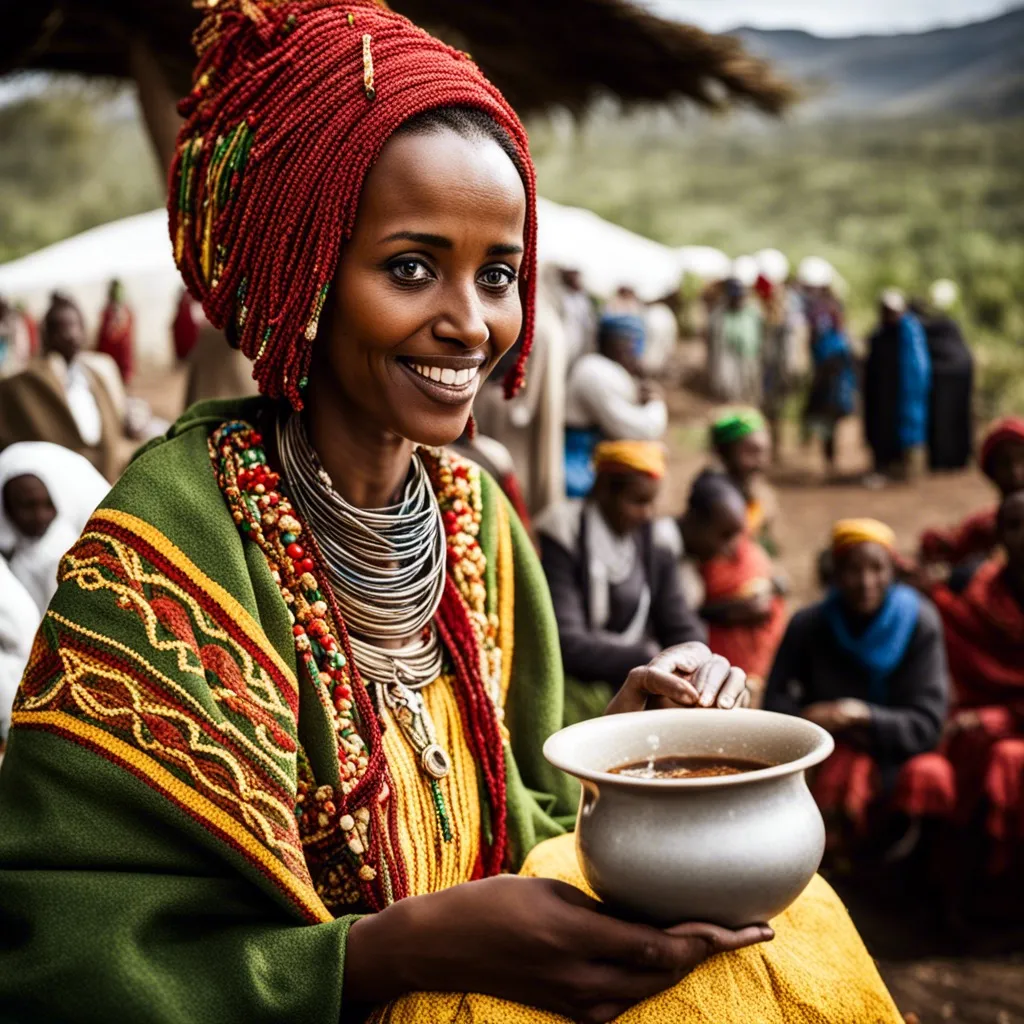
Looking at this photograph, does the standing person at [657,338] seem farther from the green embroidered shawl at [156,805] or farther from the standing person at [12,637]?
the green embroidered shawl at [156,805]

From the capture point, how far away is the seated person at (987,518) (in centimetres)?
625

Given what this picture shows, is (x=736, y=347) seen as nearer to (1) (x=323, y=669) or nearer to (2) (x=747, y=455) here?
(2) (x=747, y=455)

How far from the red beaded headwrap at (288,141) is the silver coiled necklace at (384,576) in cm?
15

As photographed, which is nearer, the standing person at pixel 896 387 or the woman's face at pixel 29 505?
the woman's face at pixel 29 505

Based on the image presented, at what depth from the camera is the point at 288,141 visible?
1.79 meters

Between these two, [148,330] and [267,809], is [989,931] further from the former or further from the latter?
[148,330]

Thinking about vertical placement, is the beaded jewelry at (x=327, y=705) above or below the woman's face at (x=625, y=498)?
above

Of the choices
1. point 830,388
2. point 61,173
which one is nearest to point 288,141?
point 830,388

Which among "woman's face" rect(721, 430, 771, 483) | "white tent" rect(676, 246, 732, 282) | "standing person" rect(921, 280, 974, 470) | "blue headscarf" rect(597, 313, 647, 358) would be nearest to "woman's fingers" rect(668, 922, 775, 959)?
"woman's face" rect(721, 430, 771, 483)

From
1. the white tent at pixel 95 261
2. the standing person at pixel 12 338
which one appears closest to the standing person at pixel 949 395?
the white tent at pixel 95 261

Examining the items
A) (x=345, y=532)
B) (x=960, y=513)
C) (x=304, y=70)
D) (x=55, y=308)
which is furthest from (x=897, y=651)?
(x=960, y=513)

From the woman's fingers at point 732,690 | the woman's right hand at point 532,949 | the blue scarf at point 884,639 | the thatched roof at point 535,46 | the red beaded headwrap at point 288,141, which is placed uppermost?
the thatched roof at point 535,46

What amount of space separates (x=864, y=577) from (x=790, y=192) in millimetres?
49577

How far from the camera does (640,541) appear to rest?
217 inches
